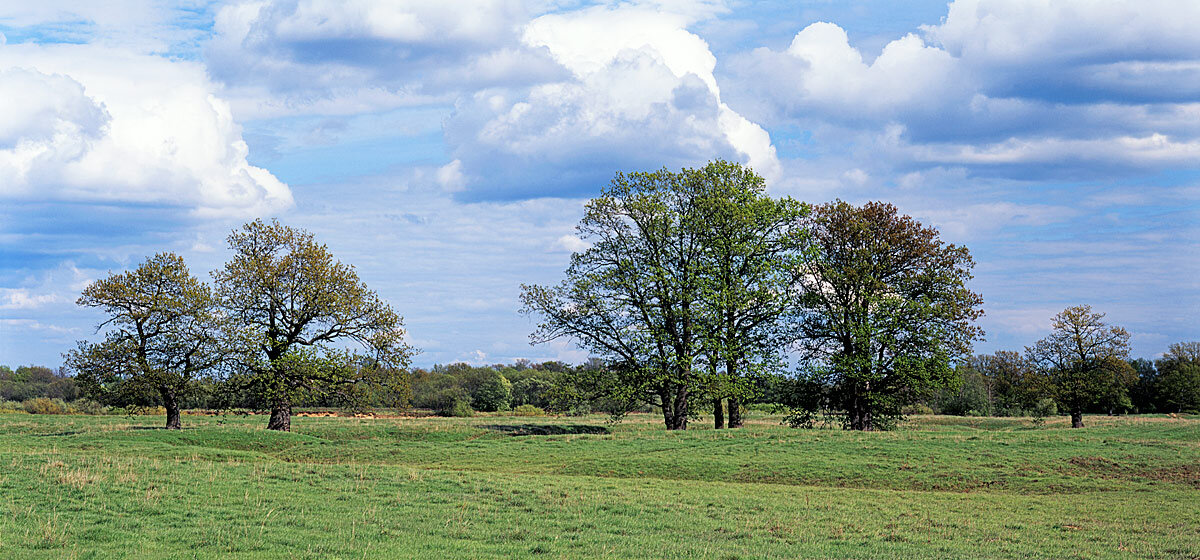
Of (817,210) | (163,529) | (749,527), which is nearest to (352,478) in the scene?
(163,529)

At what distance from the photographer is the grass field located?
50.8 feet

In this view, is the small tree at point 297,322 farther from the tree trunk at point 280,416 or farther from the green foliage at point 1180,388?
the green foliage at point 1180,388

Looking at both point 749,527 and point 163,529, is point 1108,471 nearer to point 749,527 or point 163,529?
point 749,527

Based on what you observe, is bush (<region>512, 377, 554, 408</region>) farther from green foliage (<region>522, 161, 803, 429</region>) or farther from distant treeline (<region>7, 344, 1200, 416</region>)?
green foliage (<region>522, 161, 803, 429</region>)

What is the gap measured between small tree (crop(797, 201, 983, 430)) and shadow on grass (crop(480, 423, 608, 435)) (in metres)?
12.5

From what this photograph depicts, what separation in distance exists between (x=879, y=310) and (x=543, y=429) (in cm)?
1849

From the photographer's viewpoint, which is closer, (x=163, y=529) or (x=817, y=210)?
(x=163, y=529)

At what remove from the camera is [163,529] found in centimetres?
1534

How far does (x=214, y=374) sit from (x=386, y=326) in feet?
29.9

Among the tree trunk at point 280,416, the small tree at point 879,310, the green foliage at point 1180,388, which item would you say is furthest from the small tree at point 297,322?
the green foliage at point 1180,388

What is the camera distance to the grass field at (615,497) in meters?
15.5

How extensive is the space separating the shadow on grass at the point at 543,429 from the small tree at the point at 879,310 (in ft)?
40.9

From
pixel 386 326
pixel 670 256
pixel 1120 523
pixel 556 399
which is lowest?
pixel 1120 523

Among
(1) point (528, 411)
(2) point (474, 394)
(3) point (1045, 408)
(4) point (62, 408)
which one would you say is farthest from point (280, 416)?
(3) point (1045, 408)
